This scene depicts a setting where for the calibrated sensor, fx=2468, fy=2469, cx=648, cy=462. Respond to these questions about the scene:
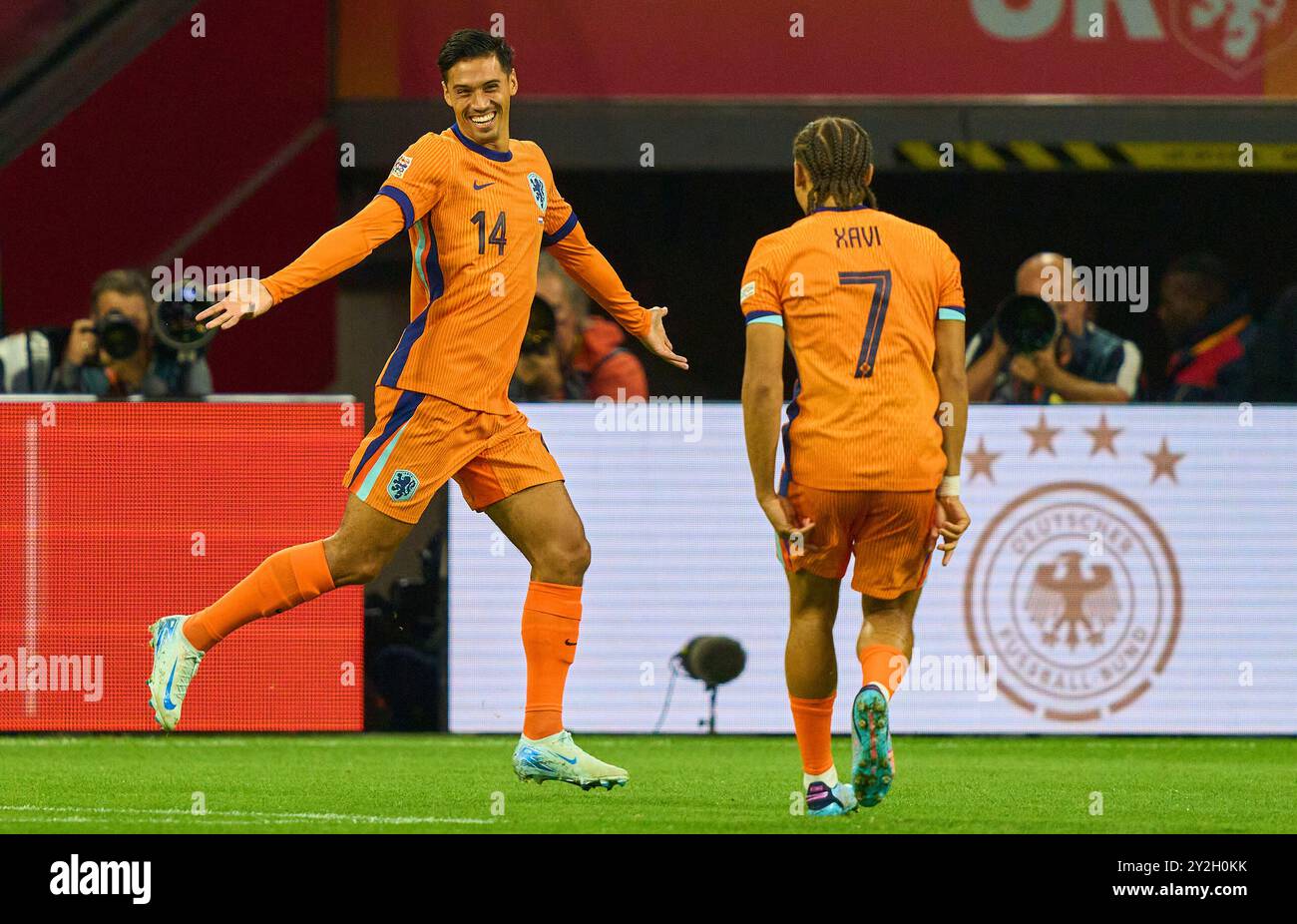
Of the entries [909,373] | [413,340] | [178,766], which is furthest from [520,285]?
[178,766]

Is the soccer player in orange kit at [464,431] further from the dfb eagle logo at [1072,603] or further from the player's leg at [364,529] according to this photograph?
the dfb eagle logo at [1072,603]

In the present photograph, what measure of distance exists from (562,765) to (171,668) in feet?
3.88

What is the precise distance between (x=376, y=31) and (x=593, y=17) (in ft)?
4.03

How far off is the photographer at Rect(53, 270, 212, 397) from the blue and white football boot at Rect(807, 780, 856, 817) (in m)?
4.16

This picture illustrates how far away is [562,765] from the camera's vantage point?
282 inches

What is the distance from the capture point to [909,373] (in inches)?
263

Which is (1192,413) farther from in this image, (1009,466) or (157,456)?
(157,456)

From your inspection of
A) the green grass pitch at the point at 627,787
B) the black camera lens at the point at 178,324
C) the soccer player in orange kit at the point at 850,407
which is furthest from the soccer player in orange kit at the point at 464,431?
the black camera lens at the point at 178,324

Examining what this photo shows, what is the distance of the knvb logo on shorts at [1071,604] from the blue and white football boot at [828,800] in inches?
128

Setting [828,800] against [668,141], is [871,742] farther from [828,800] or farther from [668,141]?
[668,141]

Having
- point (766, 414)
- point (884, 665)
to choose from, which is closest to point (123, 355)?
point (766, 414)

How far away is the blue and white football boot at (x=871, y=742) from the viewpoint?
6324 millimetres

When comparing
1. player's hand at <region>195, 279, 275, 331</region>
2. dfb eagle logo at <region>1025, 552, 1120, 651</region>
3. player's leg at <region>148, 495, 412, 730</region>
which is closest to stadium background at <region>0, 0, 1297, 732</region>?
dfb eagle logo at <region>1025, 552, 1120, 651</region>

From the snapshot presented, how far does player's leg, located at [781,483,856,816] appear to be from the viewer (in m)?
6.75
